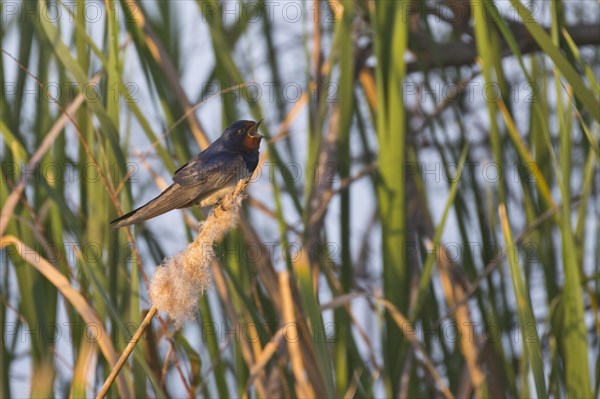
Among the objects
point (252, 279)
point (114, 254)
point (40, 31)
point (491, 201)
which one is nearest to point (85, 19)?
point (40, 31)

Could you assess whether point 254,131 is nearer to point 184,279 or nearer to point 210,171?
point 210,171

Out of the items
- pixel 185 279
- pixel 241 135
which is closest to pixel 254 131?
pixel 241 135

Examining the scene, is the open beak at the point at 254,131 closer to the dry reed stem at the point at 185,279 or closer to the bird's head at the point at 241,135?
the bird's head at the point at 241,135

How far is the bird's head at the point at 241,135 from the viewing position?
92.7 inches

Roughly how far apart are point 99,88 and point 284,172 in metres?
0.60

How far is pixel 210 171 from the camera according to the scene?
2244 mm

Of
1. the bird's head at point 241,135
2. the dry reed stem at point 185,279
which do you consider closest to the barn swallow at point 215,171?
the bird's head at point 241,135

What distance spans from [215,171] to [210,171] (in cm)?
2

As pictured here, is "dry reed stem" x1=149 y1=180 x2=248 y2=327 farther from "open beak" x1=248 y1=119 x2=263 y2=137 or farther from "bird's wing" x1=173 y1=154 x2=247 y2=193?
"open beak" x1=248 y1=119 x2=263 y2=137

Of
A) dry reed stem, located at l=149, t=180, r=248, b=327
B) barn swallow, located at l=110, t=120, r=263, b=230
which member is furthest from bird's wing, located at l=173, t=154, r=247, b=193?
dry reed stem, located at l=149, t=180, r=248, b=327

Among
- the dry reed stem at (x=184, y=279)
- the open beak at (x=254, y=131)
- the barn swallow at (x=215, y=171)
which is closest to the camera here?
the dry reed stem at (x=184, y=279)

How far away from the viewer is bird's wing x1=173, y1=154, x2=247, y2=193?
2.10 meters

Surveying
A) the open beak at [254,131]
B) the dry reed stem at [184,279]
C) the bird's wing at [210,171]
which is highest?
the open beak at [254,131]

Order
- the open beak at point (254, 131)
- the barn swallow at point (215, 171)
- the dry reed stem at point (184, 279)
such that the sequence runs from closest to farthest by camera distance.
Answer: the dry reed stem at point (184, 279) → the barn swallow at point (215, 171) → the open beak at point (254, 131)
